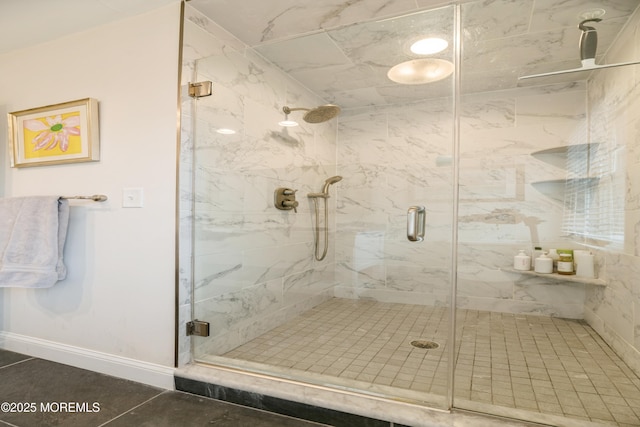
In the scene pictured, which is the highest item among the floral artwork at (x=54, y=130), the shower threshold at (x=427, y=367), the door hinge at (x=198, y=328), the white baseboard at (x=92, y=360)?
the floral artwork at (x=54, y=130)

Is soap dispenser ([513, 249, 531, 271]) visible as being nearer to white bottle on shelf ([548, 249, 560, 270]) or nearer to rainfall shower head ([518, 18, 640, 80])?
white bottle on shelf ([548, 249, 560, 270])

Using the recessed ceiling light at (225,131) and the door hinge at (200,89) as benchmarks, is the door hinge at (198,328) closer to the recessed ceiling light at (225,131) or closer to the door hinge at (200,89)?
the recessed ceiling light at (225,131)

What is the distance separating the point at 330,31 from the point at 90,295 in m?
1.96

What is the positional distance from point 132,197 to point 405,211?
1.46 m

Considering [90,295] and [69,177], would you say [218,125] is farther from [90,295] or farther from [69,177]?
[90,295]

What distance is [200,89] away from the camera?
1.79m

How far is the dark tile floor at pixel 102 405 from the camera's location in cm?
141

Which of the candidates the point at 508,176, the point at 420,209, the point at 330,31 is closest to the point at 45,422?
the point at 420,209

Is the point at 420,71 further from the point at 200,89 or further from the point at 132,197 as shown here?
the point at 132,197

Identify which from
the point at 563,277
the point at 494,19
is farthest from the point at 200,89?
the point at 563,277

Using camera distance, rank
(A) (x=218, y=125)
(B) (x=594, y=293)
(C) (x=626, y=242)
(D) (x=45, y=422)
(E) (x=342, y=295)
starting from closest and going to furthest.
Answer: (D) (x=45, y=422) → (C) (x=626, y=242) → (A) (x=218, y=125) → (B) (x=594, y=293) → (E) (x=342, y=295)

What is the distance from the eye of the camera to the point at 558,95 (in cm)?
208

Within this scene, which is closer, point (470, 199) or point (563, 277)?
point (470, 199)

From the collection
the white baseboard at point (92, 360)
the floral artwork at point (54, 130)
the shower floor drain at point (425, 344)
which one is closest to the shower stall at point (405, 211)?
the shower floor drain at point (425, 344)
